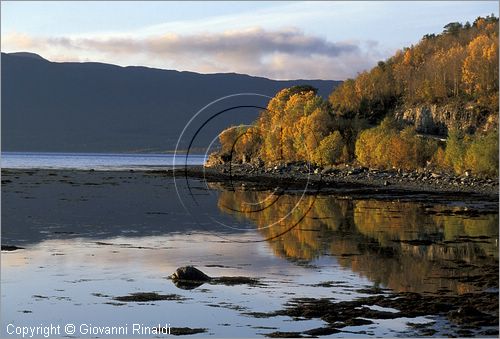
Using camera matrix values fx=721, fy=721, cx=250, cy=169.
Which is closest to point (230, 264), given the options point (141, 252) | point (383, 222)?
point (141, 252)

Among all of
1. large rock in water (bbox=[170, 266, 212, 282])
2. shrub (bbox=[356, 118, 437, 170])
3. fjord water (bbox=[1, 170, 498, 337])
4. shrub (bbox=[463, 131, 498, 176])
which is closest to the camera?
fjord water (bbox=[1, 170, 498, 337])

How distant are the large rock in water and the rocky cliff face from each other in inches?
4455

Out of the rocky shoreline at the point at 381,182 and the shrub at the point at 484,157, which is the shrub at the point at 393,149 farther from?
the shrub at the point at 484,157

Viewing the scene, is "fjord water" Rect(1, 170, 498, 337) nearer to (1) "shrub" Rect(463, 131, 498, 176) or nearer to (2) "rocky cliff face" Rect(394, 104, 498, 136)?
(1) "shrub" Rect(463, 131, 498, 176)

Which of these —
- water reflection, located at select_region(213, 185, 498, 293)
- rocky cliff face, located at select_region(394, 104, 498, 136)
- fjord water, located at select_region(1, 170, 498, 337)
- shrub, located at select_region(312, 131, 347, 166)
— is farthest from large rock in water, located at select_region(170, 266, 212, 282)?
rocky cliff face, located at select_region(394, 104, 498, 136)

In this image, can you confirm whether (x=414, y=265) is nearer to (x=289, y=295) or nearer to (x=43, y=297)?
(x=289, y=295)

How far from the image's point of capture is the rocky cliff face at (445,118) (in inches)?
5364

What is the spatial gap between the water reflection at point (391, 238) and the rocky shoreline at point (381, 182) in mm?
16789

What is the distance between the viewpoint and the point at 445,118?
145 meters

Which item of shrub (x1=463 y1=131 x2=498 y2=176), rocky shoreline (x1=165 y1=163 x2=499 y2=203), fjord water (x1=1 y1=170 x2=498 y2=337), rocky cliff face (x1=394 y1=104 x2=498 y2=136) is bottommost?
fjord water (x1=1 y1=170 x2=498 y2=337)

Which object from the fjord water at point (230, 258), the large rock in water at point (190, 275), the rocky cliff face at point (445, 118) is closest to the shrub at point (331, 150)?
the rocky cliff face at point (445, 118)

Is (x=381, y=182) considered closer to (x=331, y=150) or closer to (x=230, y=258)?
(x=331, y=150)

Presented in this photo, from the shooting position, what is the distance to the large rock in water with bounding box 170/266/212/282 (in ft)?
92.3

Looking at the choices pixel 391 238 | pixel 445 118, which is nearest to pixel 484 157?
pixel 445 118
